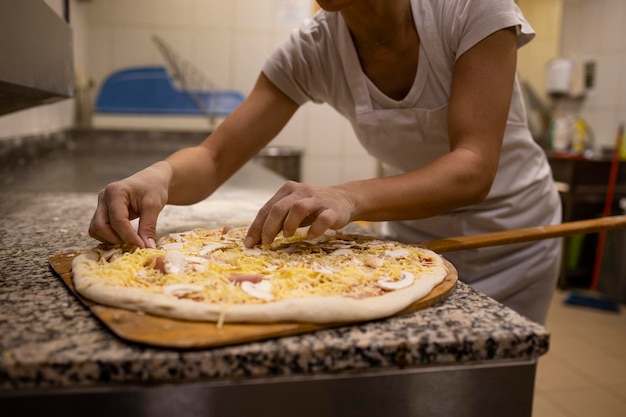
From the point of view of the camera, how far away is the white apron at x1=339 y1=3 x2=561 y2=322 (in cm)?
123

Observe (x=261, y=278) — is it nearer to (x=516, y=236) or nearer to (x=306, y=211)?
(x=306, y=211)

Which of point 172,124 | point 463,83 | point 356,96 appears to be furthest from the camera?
point 172,124

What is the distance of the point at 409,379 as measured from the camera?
0.61 metres

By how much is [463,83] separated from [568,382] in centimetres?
177

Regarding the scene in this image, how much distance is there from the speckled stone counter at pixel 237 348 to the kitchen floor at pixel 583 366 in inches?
63.3

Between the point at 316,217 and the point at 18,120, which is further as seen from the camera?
the point at 18,120

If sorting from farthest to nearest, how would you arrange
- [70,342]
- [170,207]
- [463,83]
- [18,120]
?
[18,120] → [170,207] → [463,83] → [70,342]

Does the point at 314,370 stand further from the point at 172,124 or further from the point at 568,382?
the point at 172,124

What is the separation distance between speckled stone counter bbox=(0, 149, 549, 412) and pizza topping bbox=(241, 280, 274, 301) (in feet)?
0.26

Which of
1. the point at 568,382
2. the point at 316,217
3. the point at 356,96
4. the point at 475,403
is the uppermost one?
the point at 356,96

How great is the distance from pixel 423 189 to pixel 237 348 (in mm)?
475

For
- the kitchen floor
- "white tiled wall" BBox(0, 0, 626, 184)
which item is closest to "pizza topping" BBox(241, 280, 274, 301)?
the kitchen floor

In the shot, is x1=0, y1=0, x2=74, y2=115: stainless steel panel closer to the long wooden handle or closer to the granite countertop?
the granite countertop

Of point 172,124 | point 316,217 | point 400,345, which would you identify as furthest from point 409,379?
point 172,124
